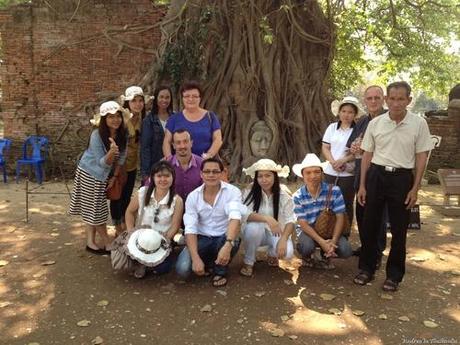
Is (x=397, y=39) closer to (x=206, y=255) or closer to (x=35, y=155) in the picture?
(x=35, y=155)

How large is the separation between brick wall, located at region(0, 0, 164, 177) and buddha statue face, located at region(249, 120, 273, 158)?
9.61 ft

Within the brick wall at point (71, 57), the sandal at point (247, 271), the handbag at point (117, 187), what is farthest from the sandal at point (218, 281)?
the brick wall at point (71, 57)

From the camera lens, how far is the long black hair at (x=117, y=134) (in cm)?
426

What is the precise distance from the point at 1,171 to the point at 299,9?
269 inches

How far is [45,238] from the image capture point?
16.5 feet

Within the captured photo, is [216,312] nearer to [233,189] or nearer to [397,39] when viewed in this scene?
[233,189]

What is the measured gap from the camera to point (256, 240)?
3938 mm

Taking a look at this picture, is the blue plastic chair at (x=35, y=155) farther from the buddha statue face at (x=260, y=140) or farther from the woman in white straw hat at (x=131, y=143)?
the woman in white straw hat at (x=131, y=143)

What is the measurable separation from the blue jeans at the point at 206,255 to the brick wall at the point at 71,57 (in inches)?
253

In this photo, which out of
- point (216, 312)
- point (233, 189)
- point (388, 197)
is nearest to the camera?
point (216, 312)

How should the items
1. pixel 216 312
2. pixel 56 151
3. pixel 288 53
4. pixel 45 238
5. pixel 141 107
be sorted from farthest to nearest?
pixel 56 151 → pixel 288 53 → pixel 45 238 → pixel 141 107 → pixel 216 312

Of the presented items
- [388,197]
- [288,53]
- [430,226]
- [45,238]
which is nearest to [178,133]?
[388,197]

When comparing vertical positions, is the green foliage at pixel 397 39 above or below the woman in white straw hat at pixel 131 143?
above

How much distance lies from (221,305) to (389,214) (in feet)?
4.92
